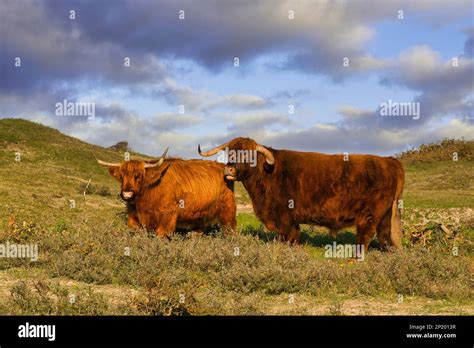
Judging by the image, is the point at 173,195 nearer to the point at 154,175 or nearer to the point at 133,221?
the point at 154,175

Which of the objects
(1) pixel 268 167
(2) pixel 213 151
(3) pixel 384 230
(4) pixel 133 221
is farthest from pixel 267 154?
(4) pixel 133 221

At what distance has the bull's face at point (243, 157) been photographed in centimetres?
1147

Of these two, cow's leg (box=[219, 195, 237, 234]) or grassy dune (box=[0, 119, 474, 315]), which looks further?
cow's leg (box=[219, 195, 237, 234])

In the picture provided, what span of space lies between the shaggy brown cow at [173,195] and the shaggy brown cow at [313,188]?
1406 millimetres

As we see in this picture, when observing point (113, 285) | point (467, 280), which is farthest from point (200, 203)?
point (467, 280)

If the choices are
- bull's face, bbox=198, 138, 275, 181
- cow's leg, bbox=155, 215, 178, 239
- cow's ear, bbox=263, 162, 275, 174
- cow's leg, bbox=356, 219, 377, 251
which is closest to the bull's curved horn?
bull's face, bbox=198, 138, 275, 181

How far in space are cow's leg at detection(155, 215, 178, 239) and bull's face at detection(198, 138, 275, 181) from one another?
1.73 meters

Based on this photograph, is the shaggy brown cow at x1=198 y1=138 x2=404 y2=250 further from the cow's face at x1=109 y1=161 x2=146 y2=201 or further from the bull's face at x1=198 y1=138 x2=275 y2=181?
the cow's face at x1=109 y1=161 x2=146 y2=201

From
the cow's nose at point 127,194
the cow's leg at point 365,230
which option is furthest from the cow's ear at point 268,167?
the cow's nose at point 127,194

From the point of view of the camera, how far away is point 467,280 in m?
9.45

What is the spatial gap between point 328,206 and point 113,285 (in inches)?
166

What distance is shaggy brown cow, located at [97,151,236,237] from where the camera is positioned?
1239 centimetres

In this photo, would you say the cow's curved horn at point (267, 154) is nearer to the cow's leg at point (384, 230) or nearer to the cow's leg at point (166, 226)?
the cow's leg at point (166, 226)

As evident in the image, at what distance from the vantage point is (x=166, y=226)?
40.7 ft
